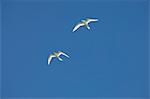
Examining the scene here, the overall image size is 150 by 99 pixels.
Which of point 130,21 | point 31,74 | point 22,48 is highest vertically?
point 130,21

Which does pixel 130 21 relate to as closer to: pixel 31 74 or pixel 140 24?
pixel 140 24

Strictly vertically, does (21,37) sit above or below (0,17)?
below

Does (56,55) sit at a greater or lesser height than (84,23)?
lesser

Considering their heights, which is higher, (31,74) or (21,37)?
(21,37)

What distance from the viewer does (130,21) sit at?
272cm

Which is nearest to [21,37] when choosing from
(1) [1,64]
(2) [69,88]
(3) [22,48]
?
(3) [22,48]

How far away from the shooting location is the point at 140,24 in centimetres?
272

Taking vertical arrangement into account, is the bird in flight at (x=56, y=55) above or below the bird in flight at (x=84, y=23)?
below

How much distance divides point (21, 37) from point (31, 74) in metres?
0.32

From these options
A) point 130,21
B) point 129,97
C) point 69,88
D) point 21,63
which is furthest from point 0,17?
point 129,97

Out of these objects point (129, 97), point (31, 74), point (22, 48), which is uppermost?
point (22, 48)

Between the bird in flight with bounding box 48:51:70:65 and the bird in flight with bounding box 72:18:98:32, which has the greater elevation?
the bird in flight with bounding box 72:18:98:32

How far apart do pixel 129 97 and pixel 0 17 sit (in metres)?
1.24

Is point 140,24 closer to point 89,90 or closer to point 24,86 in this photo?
point 89,90
